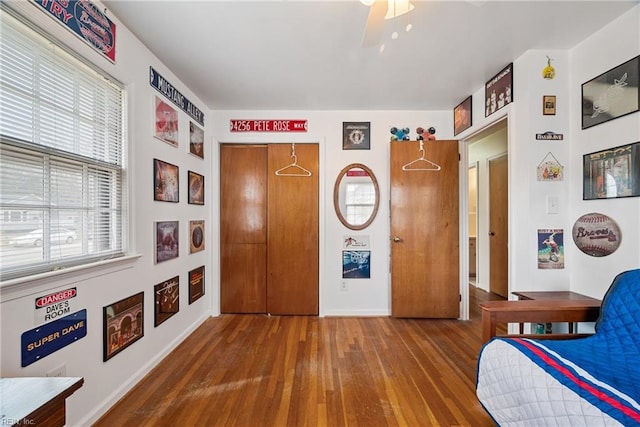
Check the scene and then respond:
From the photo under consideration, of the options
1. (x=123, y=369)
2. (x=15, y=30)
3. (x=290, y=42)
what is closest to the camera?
(x=15, y=30)

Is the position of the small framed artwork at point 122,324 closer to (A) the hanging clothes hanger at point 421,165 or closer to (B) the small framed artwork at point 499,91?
(A) the hanging clothes hanger at point 421,165

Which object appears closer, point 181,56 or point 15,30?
point 15,30

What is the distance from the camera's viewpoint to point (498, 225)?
3.79 metres

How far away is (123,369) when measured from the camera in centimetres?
173

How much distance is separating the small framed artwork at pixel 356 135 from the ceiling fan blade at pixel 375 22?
1676mm

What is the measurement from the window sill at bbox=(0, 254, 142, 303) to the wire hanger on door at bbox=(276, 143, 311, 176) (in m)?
1.82

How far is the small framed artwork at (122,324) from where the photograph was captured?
1.59 m

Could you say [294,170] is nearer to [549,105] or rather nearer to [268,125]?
[268,125]

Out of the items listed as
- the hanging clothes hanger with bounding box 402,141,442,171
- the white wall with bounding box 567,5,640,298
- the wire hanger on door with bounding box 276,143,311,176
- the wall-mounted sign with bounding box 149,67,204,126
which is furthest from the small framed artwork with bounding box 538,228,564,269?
the wall-mounted sign with bounding box 149,67,204,126

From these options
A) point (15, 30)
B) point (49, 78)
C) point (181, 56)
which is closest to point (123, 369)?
point (49, 78)

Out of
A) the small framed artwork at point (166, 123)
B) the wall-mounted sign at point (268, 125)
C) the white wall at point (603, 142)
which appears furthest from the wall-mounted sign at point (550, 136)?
the small framed artwork at point (166, 123)

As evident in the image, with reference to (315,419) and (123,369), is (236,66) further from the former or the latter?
(315,419)

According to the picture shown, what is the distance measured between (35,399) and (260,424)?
106 centimetres

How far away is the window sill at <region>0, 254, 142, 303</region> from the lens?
1.09 meters
